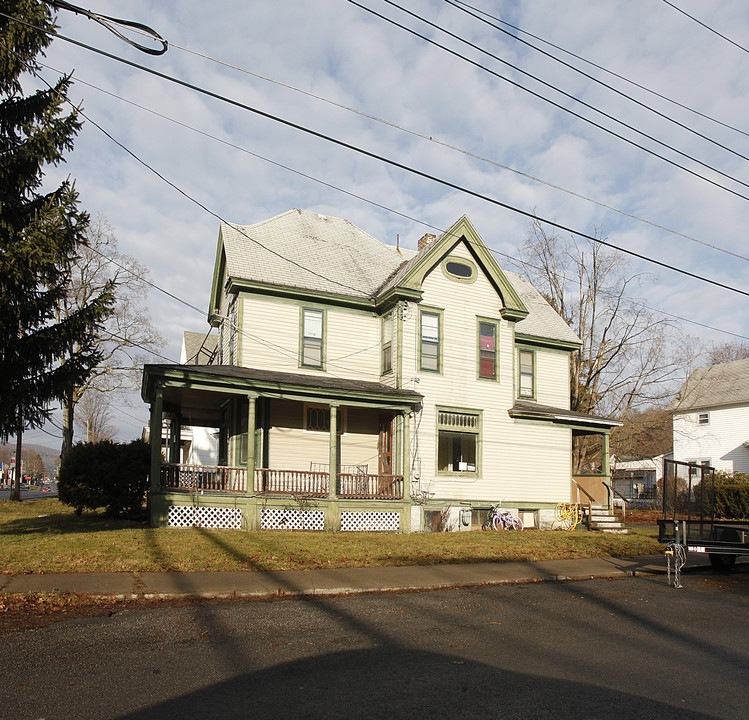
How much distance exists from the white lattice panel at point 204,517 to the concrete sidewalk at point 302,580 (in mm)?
6477

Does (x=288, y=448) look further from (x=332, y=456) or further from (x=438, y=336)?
(x=438, y=336)

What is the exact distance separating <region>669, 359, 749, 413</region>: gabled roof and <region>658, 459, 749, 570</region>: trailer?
32.4m

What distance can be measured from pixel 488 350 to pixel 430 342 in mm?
2413

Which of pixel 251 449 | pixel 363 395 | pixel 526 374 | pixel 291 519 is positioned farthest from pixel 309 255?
pixel 526 374

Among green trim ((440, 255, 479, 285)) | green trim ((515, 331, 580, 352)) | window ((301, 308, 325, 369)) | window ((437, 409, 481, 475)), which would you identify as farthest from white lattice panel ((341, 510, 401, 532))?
green trim ((515, 331, 580, 352))

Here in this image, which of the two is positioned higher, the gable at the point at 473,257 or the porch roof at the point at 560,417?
the gable at the point at 473,257

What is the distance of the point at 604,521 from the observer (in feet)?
79.5

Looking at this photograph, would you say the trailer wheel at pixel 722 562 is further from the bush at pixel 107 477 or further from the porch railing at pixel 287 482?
the bush at pixel 107 477

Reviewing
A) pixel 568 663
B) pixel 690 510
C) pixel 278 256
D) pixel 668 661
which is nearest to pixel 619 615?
pixel 668 661

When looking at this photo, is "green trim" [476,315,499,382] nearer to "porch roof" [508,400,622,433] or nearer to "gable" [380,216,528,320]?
"gable" [380,216,528,320]

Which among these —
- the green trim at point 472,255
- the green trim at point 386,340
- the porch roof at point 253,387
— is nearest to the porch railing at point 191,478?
the porch roof at point 253,387

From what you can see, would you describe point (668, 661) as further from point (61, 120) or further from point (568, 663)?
point (61, 120)

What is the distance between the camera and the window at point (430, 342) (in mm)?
22453

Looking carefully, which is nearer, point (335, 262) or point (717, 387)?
point (335, 262)
